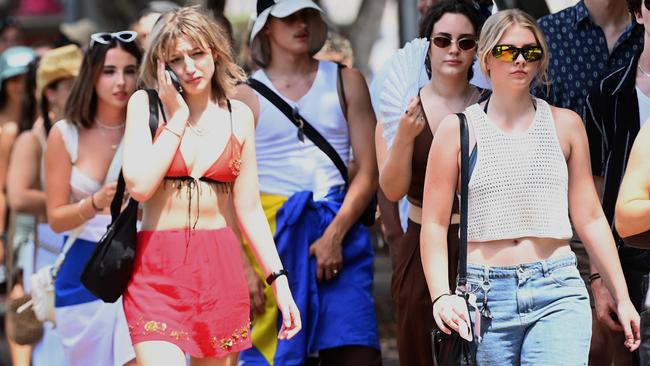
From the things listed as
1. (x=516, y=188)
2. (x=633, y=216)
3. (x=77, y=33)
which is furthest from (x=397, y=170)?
(x=77, y=33)

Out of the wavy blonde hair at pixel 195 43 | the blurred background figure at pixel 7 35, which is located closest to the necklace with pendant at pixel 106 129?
the wavy blonde hair at pixel 195 43

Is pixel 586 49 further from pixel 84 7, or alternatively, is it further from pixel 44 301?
pixel 84 7

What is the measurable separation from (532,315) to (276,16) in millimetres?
2573

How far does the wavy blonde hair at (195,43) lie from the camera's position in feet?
20.0

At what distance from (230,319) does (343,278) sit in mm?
1333

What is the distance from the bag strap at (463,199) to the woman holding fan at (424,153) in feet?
2.09

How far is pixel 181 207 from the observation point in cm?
601

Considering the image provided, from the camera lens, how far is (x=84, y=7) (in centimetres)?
1656

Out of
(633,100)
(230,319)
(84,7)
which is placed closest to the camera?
(230,319)

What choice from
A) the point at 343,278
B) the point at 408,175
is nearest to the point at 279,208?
the point at 343,278

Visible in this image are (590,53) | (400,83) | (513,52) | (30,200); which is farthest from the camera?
(30,200)

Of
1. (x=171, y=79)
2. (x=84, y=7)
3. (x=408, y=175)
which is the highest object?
(x=171, y=79)

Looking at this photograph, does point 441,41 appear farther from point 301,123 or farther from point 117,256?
point 117,256

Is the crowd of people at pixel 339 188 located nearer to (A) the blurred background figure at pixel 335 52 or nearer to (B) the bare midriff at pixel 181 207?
(B) the bare midriff at pixel 181 207
